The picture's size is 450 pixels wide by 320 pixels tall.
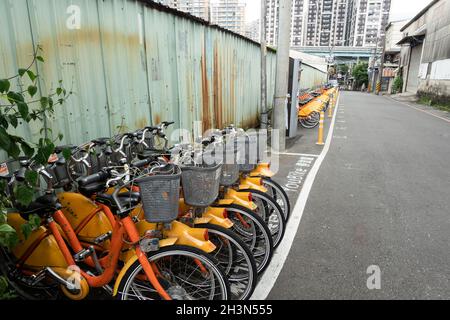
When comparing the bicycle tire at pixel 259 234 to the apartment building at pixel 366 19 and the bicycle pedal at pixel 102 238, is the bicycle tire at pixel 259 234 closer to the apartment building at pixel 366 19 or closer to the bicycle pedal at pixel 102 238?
the bicycle pedal at pixel 102 238

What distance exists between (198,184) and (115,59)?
2.48 meters

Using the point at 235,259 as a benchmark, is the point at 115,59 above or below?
above

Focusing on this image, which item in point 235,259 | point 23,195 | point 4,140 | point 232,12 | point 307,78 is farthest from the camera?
point 307,78

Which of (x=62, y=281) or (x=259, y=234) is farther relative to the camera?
(x=259, y=234)

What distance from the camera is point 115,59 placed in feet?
14.3

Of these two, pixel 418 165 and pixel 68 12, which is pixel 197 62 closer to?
pixel 68 12

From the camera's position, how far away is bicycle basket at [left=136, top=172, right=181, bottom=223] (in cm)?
241

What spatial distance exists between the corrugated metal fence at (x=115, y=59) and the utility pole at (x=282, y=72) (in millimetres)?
1564

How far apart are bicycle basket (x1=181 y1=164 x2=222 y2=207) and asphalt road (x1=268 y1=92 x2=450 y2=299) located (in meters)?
1.18

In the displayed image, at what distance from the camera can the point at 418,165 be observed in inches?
306

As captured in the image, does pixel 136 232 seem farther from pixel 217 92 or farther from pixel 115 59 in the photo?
pixel 217 92

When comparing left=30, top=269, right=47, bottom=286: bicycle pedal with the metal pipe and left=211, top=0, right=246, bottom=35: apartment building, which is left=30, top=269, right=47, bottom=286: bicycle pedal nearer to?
the metal pipe

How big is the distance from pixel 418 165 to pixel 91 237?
24.3ft

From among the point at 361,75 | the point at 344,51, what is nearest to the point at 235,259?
the point at 361,75
